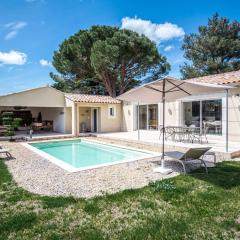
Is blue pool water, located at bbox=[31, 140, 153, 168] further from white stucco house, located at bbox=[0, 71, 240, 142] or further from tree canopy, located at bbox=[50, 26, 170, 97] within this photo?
tree canopy, located at bbox=[50, 26, 170, 97]

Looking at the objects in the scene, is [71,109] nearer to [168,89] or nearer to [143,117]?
[143,117]

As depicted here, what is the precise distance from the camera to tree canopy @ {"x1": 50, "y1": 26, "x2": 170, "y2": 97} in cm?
2998

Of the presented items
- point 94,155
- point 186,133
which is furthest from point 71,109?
point 186,133

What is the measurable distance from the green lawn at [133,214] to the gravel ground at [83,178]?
0.56m

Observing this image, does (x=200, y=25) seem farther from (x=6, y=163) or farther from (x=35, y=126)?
(x=6, y=163)

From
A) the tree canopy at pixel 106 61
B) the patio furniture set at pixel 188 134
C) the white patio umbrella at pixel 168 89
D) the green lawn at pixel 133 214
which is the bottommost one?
the green lawn at pixel 133 214

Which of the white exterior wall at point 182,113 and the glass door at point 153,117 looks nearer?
the white exterior wall at point 182,113

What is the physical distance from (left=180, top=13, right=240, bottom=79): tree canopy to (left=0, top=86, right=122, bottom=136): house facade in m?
17.7

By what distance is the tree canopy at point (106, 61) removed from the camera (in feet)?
98.4

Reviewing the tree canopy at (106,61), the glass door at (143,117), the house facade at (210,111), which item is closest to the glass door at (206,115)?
the house facade at (210,111)

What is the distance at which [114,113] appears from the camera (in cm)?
2739

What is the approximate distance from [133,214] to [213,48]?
3716cm

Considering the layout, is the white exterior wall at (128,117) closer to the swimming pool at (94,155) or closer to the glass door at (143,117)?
the glass door at (143,117)

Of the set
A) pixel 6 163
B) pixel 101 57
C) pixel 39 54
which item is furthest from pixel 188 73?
pixel 6 163
